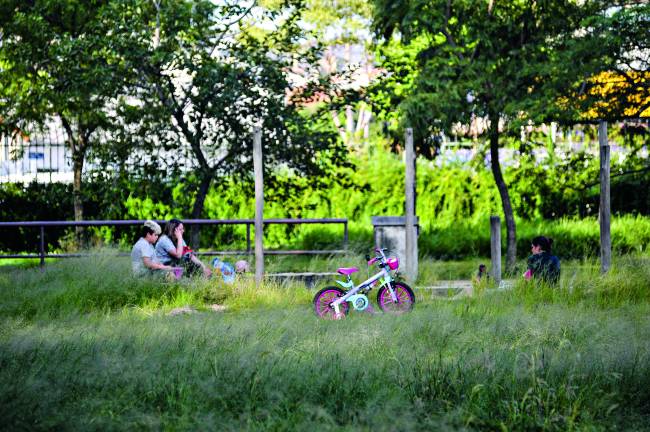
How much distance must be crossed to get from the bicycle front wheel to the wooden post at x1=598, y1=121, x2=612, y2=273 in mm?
2932

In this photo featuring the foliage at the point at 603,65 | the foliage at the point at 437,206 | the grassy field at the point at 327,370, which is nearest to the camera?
the grassy field at the point at 327,370

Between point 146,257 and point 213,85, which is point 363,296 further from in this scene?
point 213,85

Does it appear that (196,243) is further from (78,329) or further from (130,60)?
(78,329)

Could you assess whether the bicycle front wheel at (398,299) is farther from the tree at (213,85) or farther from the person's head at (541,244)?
the tree at (213,85)

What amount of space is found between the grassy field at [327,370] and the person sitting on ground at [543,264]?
4.08ft

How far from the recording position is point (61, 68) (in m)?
15.3

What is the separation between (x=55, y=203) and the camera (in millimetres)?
18109

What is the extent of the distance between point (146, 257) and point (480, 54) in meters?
6.70

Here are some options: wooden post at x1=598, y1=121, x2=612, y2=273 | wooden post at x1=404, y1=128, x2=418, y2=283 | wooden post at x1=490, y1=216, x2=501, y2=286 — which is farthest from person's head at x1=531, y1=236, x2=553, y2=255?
wooden post at x1=404, y1=128, x2=418, y2=283

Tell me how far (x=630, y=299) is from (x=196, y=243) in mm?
7063

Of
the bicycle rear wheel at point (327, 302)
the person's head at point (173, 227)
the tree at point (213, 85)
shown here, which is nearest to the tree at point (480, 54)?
the tree at point (213, 85)

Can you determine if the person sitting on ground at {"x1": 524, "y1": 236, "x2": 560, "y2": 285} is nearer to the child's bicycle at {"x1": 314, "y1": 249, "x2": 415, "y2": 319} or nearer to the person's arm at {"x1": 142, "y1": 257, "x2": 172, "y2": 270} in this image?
the child's bicycle at {"x1": 314, "y1": 249, "x2": 415, "y2": 319}

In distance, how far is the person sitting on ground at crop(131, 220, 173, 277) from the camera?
37.9ft

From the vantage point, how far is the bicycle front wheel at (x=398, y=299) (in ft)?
34.6
